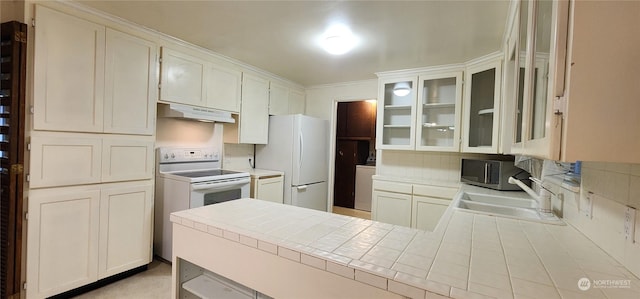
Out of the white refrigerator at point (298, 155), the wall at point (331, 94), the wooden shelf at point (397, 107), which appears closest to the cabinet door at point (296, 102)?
the wall at point (331, 94)

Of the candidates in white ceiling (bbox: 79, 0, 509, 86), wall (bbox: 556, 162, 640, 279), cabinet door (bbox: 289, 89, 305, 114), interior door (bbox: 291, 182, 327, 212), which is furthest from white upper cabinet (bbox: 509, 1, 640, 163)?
cabinet door (bbox: 289, 89, 305, 114)

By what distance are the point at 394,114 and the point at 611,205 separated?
258cm

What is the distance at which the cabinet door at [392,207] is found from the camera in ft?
10.1

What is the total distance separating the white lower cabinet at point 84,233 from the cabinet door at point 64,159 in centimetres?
7

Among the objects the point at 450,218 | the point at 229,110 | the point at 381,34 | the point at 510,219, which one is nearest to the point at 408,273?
the point at 450,218

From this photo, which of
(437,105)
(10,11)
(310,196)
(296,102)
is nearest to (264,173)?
(310,196)

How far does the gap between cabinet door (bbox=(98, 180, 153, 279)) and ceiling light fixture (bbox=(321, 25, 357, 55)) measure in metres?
2.08

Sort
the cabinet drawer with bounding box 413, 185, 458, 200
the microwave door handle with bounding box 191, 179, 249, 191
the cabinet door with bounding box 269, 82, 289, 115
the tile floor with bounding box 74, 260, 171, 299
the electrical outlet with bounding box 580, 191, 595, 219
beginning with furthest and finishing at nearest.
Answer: the cabinet door with bounding box 269, 82, 289, 115 → the cabinet drawer with bounding box 413, 185, 458, 200 → the microwave door handle with bounding box 191, 179, 249, 191 → the tile floor with bounding box 74, 260, 171, 299 → the electrical outlet with bounding box 580, 191, 595, 219

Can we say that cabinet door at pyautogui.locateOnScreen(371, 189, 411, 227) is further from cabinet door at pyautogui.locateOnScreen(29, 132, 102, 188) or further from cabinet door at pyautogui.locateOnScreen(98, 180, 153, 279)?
cabinet door at pyautogui.locateOnScreen(29, 132, 102, 188)

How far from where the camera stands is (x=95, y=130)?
6.81ft

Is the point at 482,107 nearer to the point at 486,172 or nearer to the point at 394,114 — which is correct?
the point at 486,172

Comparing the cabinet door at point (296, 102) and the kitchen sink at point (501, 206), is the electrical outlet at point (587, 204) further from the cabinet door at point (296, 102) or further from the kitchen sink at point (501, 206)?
the cabinet door at point (296, 102)

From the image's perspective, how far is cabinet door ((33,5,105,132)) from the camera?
1.80 metres

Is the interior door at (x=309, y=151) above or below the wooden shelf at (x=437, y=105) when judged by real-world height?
below
